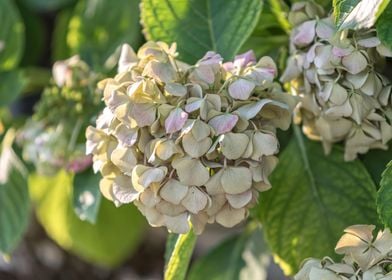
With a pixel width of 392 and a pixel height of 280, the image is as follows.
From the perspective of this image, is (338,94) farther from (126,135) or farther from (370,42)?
(126,135)

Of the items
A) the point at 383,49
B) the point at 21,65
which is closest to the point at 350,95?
the point at 383,49

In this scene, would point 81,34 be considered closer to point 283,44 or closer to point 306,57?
point 283,44

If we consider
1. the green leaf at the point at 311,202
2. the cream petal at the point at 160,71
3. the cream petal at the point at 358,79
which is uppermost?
the cream petal at the point at 160,71

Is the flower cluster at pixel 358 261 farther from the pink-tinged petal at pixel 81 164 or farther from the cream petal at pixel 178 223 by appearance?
the pink-tinged petal at pixel 81 164

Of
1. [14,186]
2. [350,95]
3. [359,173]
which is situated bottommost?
[14,186]

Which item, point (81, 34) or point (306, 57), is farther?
point (81, 34)

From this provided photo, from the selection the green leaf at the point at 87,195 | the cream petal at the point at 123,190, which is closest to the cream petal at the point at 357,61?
the cream petal at the point at 123,190
